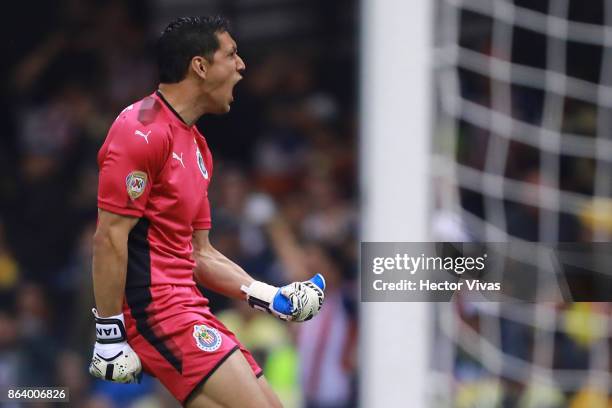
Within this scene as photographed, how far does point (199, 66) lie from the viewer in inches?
145

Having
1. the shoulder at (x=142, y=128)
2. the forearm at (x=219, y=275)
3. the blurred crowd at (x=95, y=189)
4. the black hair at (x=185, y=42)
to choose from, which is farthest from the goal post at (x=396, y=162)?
the blurred crowd at (x=95, y=189)

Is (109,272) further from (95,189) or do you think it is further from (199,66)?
(95,189)

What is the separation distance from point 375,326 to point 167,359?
118 centimetres

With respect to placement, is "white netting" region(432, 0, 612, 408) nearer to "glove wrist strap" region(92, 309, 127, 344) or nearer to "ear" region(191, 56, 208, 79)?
"ear" region(191, 56, 208, 79)

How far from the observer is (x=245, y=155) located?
8.70m

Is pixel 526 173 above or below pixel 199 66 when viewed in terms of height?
below

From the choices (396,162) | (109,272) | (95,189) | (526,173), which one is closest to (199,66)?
(109,272)

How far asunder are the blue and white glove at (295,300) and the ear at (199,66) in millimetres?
694

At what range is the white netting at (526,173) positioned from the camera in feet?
19.4

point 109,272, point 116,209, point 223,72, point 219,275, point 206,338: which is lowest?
point 206,338

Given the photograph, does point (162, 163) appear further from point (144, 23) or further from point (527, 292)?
point (144, 23)

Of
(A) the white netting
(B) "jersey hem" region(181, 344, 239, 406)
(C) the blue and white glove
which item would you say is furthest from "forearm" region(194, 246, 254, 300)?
(A) the white netting

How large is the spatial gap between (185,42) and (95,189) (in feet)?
16.4

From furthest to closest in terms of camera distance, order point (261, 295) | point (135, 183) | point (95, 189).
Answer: point (95, 189)
point (261, 295)
point (135, 183)
